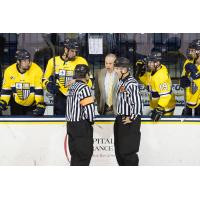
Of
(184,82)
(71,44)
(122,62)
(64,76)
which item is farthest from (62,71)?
(184,82)

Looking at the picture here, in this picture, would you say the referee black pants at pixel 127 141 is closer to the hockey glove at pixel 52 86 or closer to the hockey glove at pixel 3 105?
the hockey glove at pixel 52 86

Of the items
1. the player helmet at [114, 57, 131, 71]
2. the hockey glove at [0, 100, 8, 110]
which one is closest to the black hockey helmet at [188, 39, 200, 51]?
the player helmet at [114, 57, 131, 71]

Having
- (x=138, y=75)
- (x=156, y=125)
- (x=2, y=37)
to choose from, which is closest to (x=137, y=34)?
(x=138, y=75)

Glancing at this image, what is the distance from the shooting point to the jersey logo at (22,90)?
25.5 ft

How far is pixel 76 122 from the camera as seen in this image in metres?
7.57

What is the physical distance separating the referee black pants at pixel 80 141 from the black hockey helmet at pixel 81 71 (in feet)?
1.78

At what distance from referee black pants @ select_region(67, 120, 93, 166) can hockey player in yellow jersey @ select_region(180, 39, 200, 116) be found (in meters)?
1.19

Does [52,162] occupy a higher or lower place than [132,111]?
lower

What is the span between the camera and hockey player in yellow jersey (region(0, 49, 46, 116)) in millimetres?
7746

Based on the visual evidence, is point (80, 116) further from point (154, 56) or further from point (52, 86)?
point (154, 56)

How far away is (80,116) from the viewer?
7562 mm

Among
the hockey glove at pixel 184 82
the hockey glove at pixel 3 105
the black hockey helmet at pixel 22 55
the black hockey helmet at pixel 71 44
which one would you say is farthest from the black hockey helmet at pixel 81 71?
the hockey glove at pixel 184 82

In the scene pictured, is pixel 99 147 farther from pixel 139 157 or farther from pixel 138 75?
pixel 138 75

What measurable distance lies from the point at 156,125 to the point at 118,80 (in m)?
0.71
